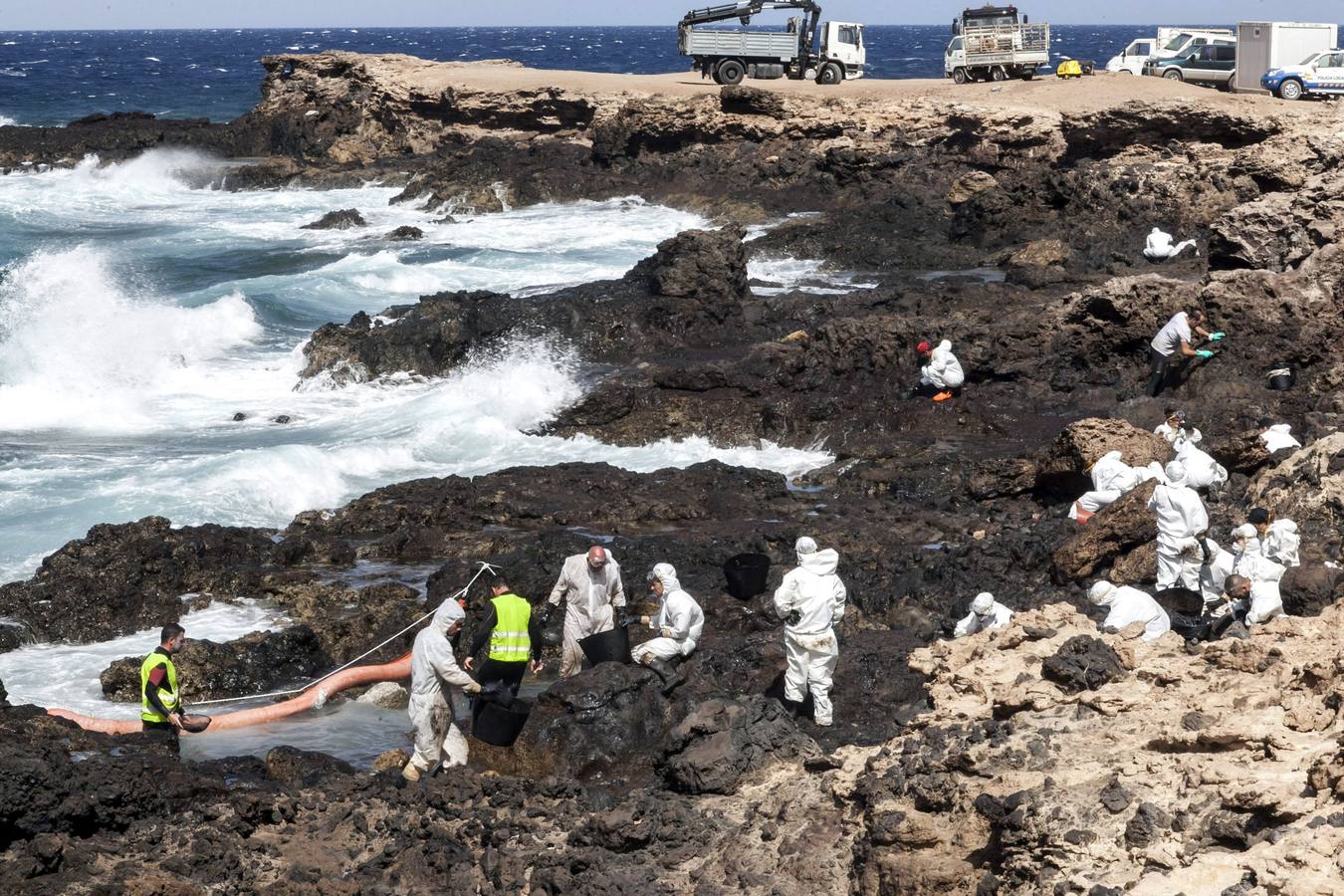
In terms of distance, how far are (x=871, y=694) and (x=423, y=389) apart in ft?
39.4

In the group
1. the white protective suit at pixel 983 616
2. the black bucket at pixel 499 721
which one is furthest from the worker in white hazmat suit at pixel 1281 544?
the black bucket at pixel 499 721

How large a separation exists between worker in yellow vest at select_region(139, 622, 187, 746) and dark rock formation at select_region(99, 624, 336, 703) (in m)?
1.53

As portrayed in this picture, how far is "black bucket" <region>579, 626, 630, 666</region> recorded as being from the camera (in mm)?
10648

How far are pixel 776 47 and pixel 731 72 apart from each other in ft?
4.39

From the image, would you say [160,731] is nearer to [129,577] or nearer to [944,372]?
[129,577]

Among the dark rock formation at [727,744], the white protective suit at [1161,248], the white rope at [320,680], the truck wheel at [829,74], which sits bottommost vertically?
the white rope at [320,680]

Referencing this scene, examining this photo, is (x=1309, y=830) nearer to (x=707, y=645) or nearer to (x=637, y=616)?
(x=707, y=645)

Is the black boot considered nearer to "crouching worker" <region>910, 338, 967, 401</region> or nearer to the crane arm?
"crouching worker" <region>910, 338, 967, 401</region>

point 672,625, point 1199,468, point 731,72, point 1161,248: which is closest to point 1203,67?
point 731,72

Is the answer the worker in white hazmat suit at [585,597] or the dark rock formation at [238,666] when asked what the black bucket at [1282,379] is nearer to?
the worker in white hazmat suit at [585,597]

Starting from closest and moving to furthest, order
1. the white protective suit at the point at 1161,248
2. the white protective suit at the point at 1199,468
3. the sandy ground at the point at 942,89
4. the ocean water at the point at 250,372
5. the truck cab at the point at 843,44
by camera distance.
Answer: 1. the white protective suit at the point at 1199,468
2. the ocean water at the point at 250,372
3. the white protective suit at the point at 1161,248
4. the sandy ground at the point at 942,89
5. the truck cab at the point at 843,44

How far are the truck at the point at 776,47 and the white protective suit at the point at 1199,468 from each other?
26862 mm

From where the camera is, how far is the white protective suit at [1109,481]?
12922mm

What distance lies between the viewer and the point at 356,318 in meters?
22.3
